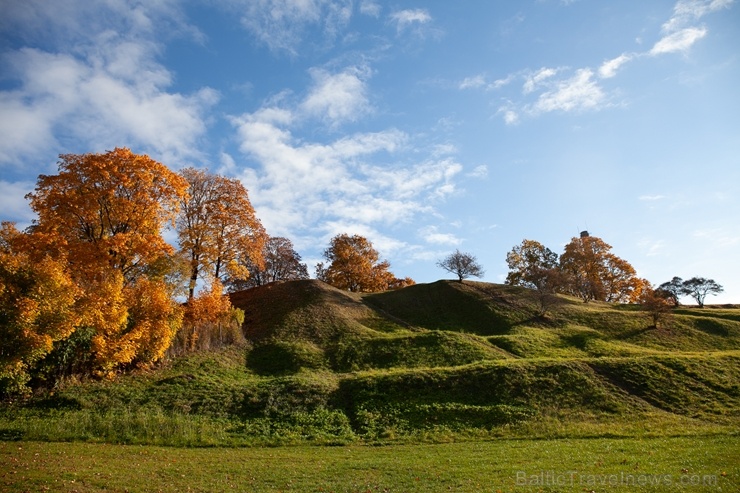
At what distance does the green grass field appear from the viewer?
1530 cm

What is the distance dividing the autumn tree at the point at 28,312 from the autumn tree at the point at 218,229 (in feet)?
57.1

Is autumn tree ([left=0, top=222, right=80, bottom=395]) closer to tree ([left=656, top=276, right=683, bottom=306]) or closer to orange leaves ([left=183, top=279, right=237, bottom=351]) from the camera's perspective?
orange leaves ([left=183, top=279, right=237, bottom=351])

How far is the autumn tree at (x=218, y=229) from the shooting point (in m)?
42.2

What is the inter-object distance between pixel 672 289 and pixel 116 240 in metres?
80.9

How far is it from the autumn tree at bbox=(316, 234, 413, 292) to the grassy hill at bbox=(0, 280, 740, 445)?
24.3 m

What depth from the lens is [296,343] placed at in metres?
40.8

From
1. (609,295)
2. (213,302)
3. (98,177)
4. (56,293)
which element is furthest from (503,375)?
(609,295)

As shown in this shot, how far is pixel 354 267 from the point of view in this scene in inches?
2965

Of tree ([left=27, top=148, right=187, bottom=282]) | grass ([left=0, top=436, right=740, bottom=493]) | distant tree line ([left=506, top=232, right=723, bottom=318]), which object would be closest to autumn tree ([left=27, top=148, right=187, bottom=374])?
tree ([left=27, top=148, right=187, bottom=282])

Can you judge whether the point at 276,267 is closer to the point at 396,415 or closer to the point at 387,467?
the point at 396,415

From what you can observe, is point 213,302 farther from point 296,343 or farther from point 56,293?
point 56,293

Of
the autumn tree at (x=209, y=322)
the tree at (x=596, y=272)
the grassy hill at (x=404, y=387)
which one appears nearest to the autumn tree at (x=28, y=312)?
the grassy hill at (x=404, y=387)

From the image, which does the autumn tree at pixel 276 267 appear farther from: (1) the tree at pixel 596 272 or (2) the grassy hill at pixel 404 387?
(1) the tree at pixel 596 272

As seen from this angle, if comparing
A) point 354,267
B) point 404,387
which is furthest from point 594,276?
point 404,387
